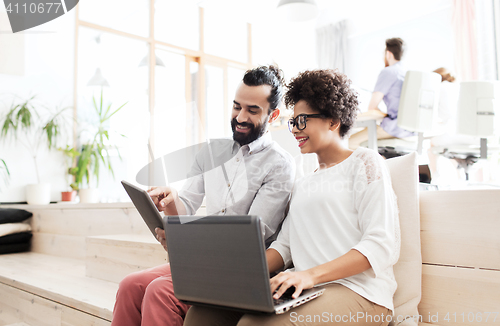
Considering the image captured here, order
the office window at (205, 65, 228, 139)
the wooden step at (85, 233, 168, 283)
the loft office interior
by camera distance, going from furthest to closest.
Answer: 1. the office window at (205, 65, 228, 139)
2. the loft office interior
3. the wooden step at (85, 233, 168, 283)

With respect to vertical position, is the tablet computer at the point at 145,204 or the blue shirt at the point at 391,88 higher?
the blue shirt at the point at 391,88

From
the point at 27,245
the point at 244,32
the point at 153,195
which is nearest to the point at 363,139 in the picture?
the point at 153,195

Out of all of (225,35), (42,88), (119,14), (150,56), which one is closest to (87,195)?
(42,88)

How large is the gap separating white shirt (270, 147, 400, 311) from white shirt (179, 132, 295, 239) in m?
0.08

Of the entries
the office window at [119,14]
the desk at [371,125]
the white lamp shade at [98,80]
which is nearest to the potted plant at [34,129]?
the white lamp shade at [98,80]

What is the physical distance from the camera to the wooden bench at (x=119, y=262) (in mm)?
1024

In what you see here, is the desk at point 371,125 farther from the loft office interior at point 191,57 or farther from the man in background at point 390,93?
the loft office interior at point 191,57

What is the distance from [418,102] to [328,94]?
5.47 feet

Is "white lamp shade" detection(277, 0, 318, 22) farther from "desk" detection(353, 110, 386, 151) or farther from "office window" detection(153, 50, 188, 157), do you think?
"office window" detection(153, 50, 188, 157)

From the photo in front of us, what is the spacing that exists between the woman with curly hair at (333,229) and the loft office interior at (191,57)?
1.06m

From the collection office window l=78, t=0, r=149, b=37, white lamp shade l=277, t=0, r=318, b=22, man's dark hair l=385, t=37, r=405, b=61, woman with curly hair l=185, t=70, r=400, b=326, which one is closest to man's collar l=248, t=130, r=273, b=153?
woman with curly hair l=185, t=70, r=400, b=326

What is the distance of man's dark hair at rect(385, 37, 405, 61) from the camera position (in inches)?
114

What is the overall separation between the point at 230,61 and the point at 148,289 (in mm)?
4858

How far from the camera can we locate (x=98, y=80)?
411cm
